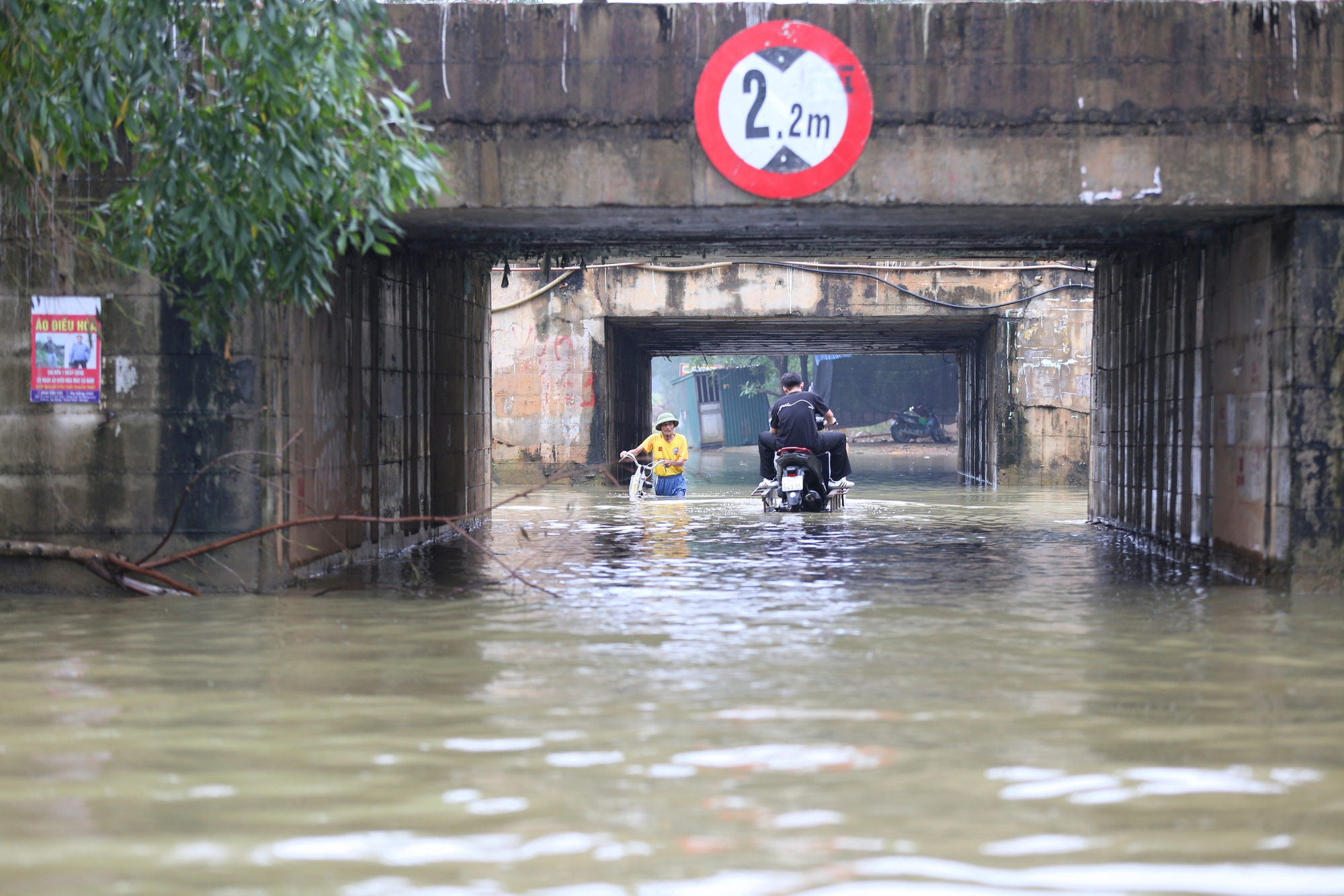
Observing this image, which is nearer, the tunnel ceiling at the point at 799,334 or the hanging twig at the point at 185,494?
the hanging twig at the point at 185,494

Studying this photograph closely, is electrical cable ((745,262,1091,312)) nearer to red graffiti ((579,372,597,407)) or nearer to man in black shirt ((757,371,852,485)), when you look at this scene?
red graffiti ((579,372,597,407))

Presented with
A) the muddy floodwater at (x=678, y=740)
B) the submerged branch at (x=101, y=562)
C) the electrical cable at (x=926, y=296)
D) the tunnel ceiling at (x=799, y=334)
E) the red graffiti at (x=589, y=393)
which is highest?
the electrical cable at (x=926, y=296)

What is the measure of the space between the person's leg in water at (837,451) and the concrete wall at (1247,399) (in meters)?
3.83

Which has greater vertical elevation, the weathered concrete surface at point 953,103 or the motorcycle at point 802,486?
the weathered concrete surface at point 953,103

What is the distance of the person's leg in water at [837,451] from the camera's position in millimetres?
15242

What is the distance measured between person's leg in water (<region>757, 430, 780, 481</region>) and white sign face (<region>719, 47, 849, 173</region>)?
6894 millimetres

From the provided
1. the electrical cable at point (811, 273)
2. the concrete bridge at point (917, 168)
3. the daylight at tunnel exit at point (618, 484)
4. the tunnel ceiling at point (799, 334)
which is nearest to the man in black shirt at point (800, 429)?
the daylight at tunnel exit at point (618, 484)

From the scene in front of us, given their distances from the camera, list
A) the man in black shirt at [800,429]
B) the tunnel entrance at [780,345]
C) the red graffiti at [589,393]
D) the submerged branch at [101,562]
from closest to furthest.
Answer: the submerged branch at [101,562] < the man in black shirt at [800,429] < the red graffiti at [589,393] < the tunnel entrance at [780,345]

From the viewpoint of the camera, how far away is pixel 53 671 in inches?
233

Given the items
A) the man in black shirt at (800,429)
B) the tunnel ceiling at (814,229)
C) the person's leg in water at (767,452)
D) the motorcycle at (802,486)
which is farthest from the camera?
the person's leg in water at (767,452)

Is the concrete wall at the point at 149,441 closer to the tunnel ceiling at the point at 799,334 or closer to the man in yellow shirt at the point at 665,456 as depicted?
the man in yellow shirt at the point at 665,456

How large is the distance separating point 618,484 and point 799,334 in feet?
47.0

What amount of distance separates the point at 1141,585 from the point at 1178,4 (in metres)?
3.80

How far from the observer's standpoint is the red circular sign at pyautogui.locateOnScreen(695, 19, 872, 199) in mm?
8594
